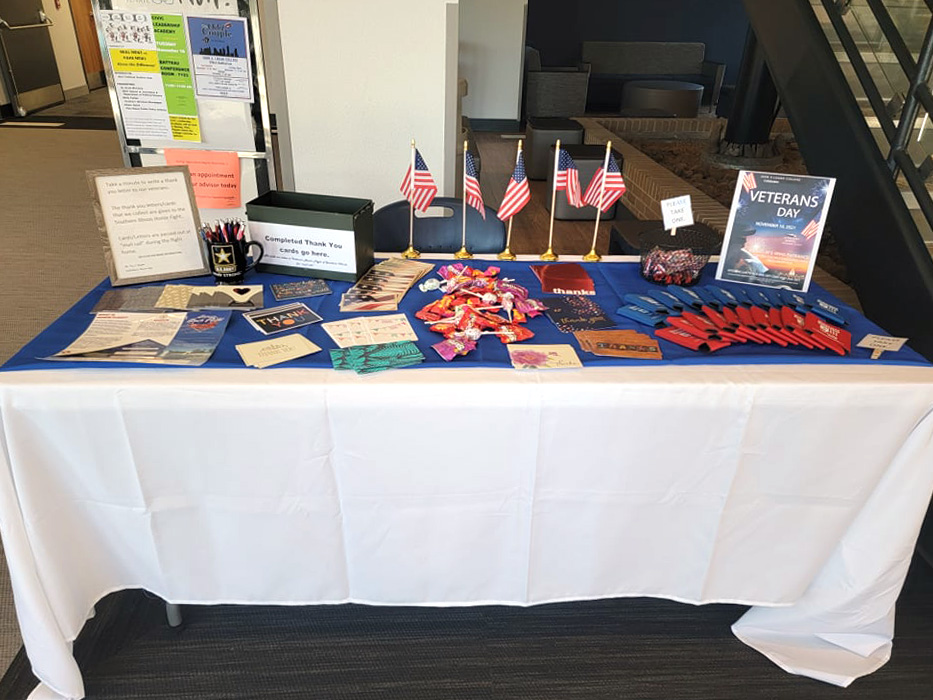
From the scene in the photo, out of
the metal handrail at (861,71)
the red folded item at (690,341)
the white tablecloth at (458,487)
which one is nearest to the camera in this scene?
the white tablecloth at (458,487)

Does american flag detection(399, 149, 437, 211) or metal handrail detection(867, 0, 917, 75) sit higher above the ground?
metal handrail detection(867, 0, 917, 75)

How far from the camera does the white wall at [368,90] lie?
2150 millimetres

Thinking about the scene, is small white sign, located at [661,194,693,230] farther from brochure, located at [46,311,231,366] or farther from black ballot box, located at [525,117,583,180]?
black ballot box, located at [525,117,583,180]

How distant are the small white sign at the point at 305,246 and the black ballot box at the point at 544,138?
3.61 m

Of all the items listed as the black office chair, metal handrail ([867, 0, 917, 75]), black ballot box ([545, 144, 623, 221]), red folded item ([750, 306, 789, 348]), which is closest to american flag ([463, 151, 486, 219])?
the black office chair

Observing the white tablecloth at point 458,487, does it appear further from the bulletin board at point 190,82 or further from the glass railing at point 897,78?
the glass railing at point 897,78

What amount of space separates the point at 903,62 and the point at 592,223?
2.35 meters

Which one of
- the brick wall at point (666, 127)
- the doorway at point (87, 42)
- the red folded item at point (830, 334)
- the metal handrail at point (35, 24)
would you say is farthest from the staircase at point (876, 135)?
the doorway at point (87, 42)

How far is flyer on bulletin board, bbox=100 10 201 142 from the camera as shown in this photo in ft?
6.47

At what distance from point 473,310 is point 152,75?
144 centimetres

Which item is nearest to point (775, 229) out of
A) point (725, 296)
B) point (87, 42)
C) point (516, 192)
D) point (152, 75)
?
point (725, 296)

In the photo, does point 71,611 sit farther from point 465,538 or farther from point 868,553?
point 868,553

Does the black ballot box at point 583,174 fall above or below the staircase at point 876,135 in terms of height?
below

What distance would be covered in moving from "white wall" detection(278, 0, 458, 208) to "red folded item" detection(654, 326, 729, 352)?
4.33 ft
